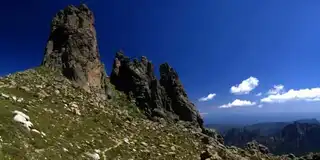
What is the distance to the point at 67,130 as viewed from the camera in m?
36.9

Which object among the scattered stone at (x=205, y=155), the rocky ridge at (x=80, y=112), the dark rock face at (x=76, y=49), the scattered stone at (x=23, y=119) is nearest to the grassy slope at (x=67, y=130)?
the rocky ridge at (x=80, y=112)

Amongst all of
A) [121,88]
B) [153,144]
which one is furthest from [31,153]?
[121,88]

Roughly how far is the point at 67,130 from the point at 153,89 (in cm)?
6555

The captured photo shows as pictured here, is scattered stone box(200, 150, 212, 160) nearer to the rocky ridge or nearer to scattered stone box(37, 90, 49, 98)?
the rocky ridge

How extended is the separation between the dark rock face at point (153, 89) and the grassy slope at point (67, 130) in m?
30.5

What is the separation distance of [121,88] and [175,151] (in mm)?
47425

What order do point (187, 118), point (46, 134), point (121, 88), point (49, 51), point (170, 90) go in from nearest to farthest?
point (46, 134), point (49, 51), point (121, 88), point (187, 118), point (170, 90)

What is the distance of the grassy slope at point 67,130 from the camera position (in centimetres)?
2802

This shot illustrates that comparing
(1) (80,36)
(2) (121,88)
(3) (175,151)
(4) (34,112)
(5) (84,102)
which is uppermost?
(1) (80,36)

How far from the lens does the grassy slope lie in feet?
91.9

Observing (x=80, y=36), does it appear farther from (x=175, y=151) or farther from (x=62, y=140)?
(x=62, y=140)

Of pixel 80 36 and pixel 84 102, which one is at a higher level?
pixel 80 36

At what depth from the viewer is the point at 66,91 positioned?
184 feet

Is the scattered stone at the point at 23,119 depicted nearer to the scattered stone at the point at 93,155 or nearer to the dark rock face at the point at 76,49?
the scattered stone at the point at 93,155
